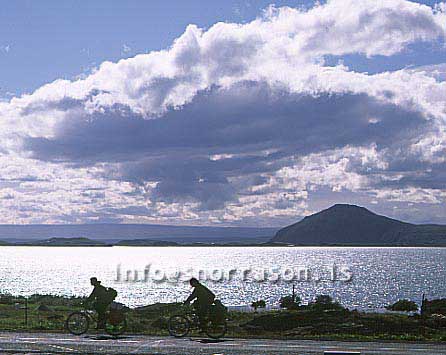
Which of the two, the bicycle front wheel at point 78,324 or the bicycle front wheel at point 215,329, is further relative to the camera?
the bicycle front wheel at point 78,324

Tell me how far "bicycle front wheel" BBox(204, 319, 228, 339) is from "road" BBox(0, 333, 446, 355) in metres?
0.53

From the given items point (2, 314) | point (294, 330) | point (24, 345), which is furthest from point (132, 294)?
point (24, 345)

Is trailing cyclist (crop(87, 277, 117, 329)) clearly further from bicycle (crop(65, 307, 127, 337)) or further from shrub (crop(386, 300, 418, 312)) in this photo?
shrub (crop(386, 300, 418, 312))

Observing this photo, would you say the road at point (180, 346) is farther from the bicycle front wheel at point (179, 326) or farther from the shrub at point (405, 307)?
the shrub at point (405, 307)

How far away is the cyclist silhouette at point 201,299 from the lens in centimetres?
2370

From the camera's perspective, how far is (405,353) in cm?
2120

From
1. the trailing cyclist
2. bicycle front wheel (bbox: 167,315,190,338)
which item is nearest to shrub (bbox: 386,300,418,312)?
bicycle front wheel (bbox: 167,315,190,338)

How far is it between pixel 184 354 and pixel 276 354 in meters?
2.72

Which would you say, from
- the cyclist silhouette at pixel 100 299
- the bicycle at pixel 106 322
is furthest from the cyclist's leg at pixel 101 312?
the bicycle at pixel 106 322

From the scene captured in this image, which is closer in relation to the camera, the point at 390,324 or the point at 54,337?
the point at 54,337

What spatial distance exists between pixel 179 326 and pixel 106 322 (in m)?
2.65

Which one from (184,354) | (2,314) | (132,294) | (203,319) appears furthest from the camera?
(132,294)

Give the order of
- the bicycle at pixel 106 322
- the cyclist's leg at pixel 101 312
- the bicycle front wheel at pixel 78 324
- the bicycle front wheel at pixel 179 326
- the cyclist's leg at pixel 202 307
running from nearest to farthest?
1. the cyclist's leg at pixel 202 307
2. the bicycle front wheel at pixel 179 326
3. the cyclist's leg at pixel 101 312
4. the bicycle at pixel 106 322
5. the bicycle front wheel at pixel 78 324

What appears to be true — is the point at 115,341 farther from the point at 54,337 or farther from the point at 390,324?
the point at 390,324
